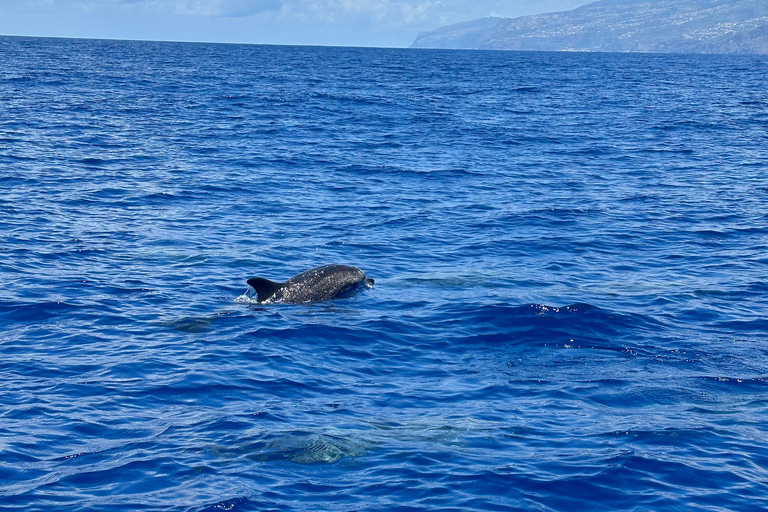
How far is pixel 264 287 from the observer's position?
18.8 metres

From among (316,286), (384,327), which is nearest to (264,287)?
(316,286)

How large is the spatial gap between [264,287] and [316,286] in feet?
4.33

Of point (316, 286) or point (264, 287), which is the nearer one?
point (264, 287)

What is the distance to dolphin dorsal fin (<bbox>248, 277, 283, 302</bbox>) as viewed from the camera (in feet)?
60.7

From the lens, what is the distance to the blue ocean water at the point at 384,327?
11.1 meters

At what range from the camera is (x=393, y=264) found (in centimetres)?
2275

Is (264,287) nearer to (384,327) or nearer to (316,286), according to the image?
(316,286)

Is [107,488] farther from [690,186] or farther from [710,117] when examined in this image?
[710,117]

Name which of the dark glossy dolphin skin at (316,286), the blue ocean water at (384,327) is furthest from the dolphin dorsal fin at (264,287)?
the blue ocean water at (384,327)

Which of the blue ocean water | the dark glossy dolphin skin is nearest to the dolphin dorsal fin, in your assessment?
the dark glossy dolphin skin

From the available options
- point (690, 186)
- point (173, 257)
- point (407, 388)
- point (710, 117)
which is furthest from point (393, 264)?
point (710, 117)

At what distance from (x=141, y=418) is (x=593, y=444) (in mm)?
6796

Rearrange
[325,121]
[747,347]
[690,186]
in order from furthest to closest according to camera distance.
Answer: [325,121]
[690,186]
[747,347]

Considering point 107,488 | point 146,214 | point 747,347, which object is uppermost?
point 146,214
